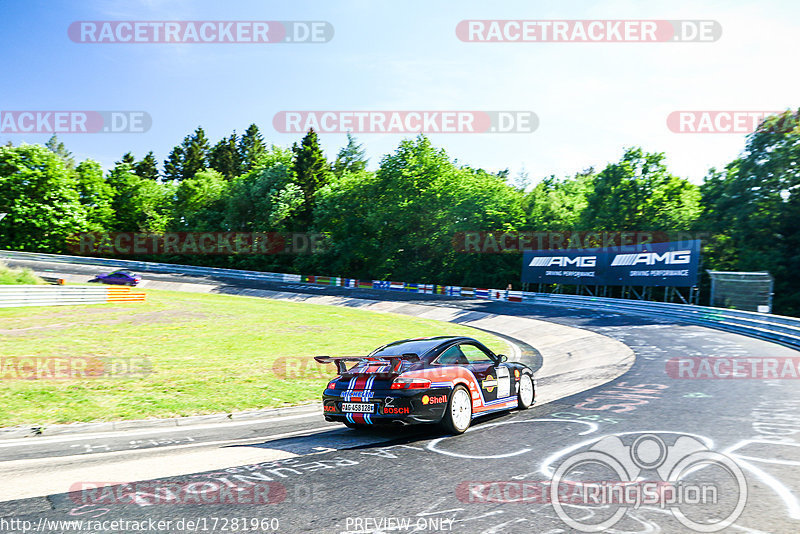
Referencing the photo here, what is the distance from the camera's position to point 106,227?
71.2 metres

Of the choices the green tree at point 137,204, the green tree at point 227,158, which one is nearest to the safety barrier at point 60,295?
the green tree at point 137,204

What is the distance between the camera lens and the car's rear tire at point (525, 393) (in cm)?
988

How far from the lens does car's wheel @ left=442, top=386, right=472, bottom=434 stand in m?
7.90

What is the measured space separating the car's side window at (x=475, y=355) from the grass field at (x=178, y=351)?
13.7 feet

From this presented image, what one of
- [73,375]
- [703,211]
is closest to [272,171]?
[703,211]

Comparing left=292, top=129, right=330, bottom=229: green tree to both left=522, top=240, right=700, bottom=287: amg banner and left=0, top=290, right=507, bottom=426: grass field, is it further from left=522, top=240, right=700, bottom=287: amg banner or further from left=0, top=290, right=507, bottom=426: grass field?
left=0, top=290, right=507, bottom=426: grass field

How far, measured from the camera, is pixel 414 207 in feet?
191

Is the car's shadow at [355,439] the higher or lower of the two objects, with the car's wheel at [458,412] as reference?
lower

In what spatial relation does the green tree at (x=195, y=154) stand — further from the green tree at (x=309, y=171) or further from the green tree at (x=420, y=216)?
the green tree at (x=420, y=216)

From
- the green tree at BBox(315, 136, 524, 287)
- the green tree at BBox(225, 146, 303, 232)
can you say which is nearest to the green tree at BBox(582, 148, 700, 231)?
the green tree at BBox(315, 136, 524, 287)

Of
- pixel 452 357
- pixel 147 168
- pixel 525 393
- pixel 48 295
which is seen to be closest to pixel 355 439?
pixel 452 357

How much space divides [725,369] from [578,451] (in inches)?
360

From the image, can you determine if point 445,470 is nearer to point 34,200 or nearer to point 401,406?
point 401,406

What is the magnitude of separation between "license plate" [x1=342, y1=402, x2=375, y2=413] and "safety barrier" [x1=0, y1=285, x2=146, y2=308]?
20694mm
